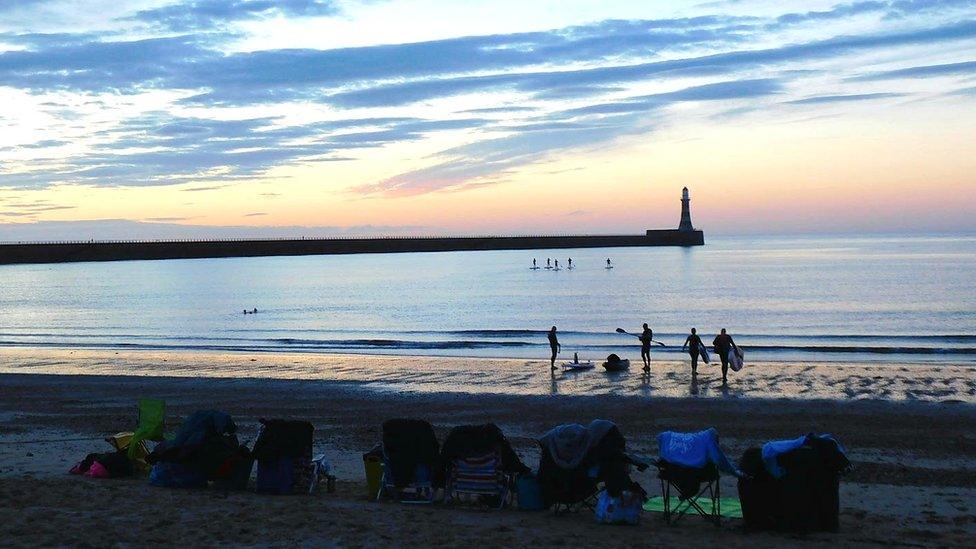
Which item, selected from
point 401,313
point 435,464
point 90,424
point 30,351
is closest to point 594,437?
point 435,464

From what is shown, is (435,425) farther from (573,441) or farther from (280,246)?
(280,246)

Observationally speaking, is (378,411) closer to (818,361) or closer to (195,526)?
(195,526)

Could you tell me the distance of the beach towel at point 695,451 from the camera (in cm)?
893

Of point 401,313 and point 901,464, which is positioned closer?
point 901,464

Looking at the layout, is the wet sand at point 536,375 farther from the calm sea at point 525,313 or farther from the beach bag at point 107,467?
the beach bag at point 107,467

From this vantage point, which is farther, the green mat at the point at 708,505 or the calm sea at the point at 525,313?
the calm sea at the point at 525,313

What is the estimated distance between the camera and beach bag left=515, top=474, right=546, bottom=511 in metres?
9.66

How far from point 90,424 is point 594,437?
10.2 metres

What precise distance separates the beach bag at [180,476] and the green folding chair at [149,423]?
103cm

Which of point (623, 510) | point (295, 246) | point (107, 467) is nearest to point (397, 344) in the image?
point (107, 467)

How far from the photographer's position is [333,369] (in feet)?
85.6

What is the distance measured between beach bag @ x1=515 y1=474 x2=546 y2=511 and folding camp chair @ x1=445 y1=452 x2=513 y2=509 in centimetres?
22

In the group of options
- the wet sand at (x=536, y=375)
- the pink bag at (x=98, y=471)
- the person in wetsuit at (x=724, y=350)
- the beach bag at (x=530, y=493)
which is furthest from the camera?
the person in wetsuit at (x=724, y=350)

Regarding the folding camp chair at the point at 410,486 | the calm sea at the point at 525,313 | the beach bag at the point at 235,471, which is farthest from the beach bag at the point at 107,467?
the calm sea at the point at 525,313
